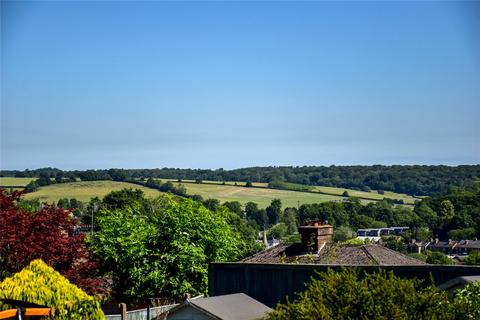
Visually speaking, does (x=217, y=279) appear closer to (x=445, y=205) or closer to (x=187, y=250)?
(x=187, y=250)

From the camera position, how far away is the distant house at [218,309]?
768 inches

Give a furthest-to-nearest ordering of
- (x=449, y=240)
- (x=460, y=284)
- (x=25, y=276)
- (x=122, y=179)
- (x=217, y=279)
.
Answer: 1. (x=122, y=179)
2. (x=449, y=240)
3. (x=217, y=279)
4. (x=25, y=276)
5. (x=460, y=284)

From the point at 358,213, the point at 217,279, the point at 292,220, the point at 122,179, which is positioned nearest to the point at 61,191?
the point at 122,179

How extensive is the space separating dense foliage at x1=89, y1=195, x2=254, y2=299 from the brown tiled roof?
2.91 metres

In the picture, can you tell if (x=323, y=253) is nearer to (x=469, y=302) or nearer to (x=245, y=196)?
(x=469, y=302)

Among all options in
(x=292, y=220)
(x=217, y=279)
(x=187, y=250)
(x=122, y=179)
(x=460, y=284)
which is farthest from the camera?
(x=122, y=179)

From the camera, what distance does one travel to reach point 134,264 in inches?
1446

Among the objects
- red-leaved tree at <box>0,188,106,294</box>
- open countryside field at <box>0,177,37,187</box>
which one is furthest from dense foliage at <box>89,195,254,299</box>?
open countryside field at <box>0,177,37,187</box>

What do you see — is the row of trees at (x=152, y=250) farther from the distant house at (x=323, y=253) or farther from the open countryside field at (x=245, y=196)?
the open countryside field at (x=245, y=196)

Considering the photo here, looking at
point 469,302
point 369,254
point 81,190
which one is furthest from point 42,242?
point 81,190

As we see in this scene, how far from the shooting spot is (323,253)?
33.8 metres

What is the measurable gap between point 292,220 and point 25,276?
149920 mm

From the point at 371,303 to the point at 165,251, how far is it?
2371cm

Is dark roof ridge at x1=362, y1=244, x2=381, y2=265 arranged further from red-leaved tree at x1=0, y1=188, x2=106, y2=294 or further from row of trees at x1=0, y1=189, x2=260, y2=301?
red-leaved tree at x1=0, y1=188, x2=106, y2=294
